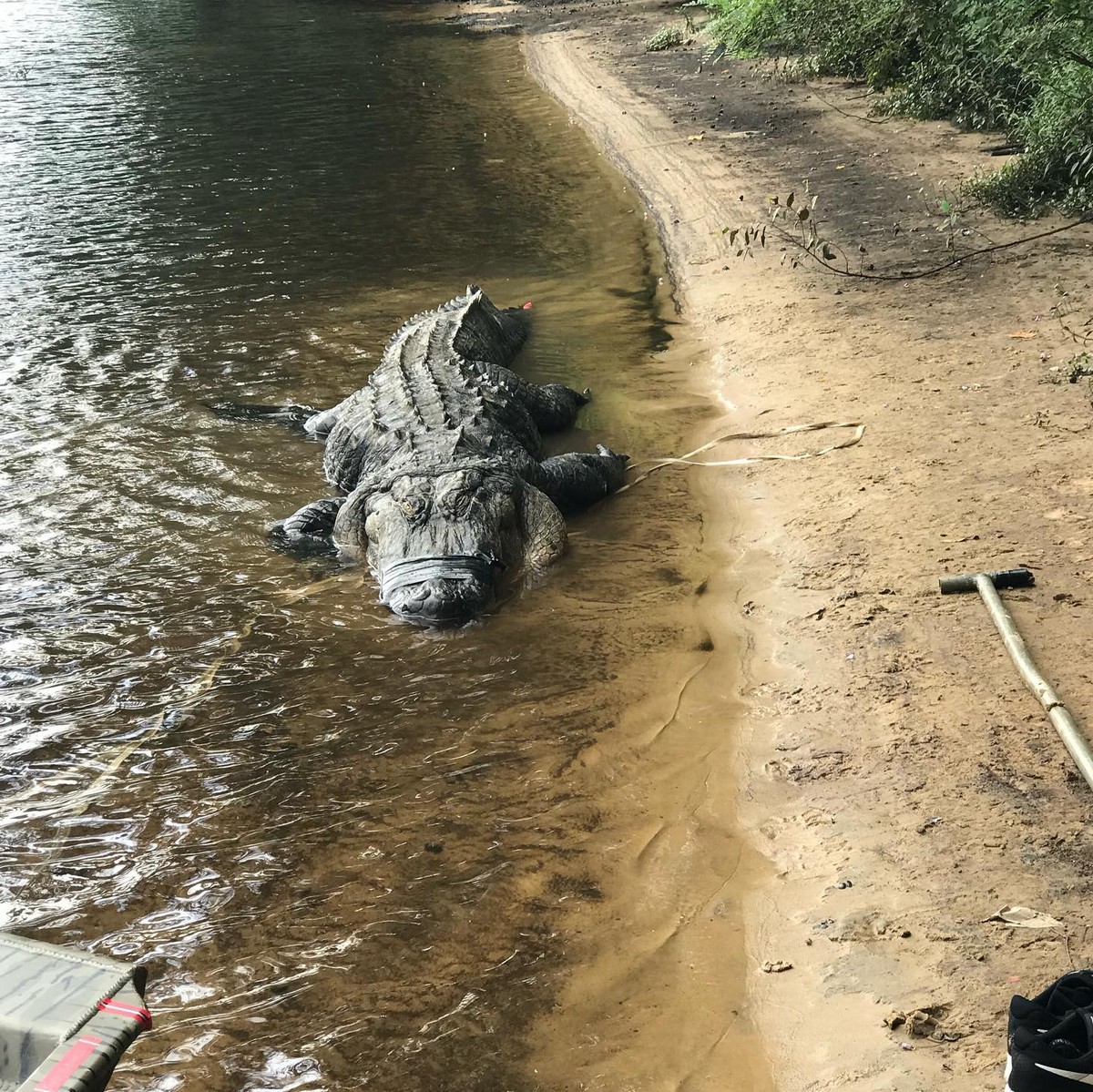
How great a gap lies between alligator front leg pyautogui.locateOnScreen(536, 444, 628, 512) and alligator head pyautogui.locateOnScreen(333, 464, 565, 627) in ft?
0.73

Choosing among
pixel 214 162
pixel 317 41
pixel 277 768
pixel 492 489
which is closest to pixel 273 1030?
pixel 277 768

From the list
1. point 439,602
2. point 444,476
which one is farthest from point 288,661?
point 444,476

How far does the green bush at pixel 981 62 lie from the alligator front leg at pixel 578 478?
14.2ft

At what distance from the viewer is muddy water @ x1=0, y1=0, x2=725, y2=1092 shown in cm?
335

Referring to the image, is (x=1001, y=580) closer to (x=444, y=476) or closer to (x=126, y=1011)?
(x=444, y=476)

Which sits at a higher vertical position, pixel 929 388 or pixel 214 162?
pixel 214 162

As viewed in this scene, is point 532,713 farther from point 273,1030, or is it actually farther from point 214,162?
point 214,162

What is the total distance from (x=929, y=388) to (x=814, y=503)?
1386mm

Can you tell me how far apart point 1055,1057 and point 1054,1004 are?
18cm

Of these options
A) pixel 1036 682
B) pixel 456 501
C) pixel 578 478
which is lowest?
pixel 1036 682

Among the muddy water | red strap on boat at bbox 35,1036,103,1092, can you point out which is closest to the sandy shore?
the muddy water

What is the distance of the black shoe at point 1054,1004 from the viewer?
7.47 ft

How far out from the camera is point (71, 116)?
1669 centimetres

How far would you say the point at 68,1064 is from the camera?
6.24 ft
